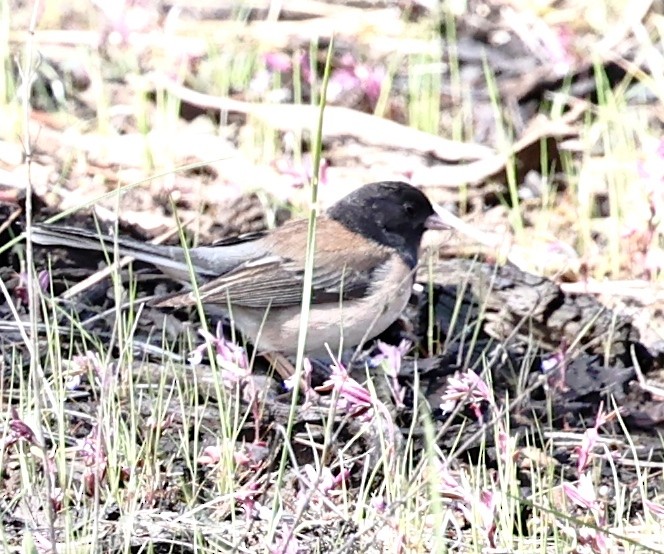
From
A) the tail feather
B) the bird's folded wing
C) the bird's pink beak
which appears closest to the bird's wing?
the bird's folded wing

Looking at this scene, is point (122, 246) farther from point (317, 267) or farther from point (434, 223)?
point (434, 223)

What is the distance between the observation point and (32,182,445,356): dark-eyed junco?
363 cm

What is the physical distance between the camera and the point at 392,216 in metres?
4.08

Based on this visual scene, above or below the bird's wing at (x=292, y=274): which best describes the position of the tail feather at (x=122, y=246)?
above

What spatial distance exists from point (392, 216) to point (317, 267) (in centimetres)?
38

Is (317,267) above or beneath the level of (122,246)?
beneath

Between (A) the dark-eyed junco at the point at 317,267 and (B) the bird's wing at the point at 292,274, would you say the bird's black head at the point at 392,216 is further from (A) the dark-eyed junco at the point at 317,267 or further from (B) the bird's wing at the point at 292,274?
(B) the bird's wing at the point at 292,274

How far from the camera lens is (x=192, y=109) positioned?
5.42 metres

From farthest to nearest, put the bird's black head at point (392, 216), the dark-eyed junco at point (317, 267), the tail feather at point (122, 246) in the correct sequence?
the bird's black head at point (392, 216) → the dark-eyed junco at point (317, 267) → the tail feather at point (122, 246)

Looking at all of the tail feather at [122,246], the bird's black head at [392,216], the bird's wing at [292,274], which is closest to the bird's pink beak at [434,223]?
the bird's black head at [392,216]

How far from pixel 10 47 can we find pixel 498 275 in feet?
8.95

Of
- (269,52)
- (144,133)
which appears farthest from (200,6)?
(144,133)

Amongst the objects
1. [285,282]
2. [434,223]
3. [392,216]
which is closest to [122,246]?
[285,282]

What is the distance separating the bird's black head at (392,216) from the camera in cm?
408
